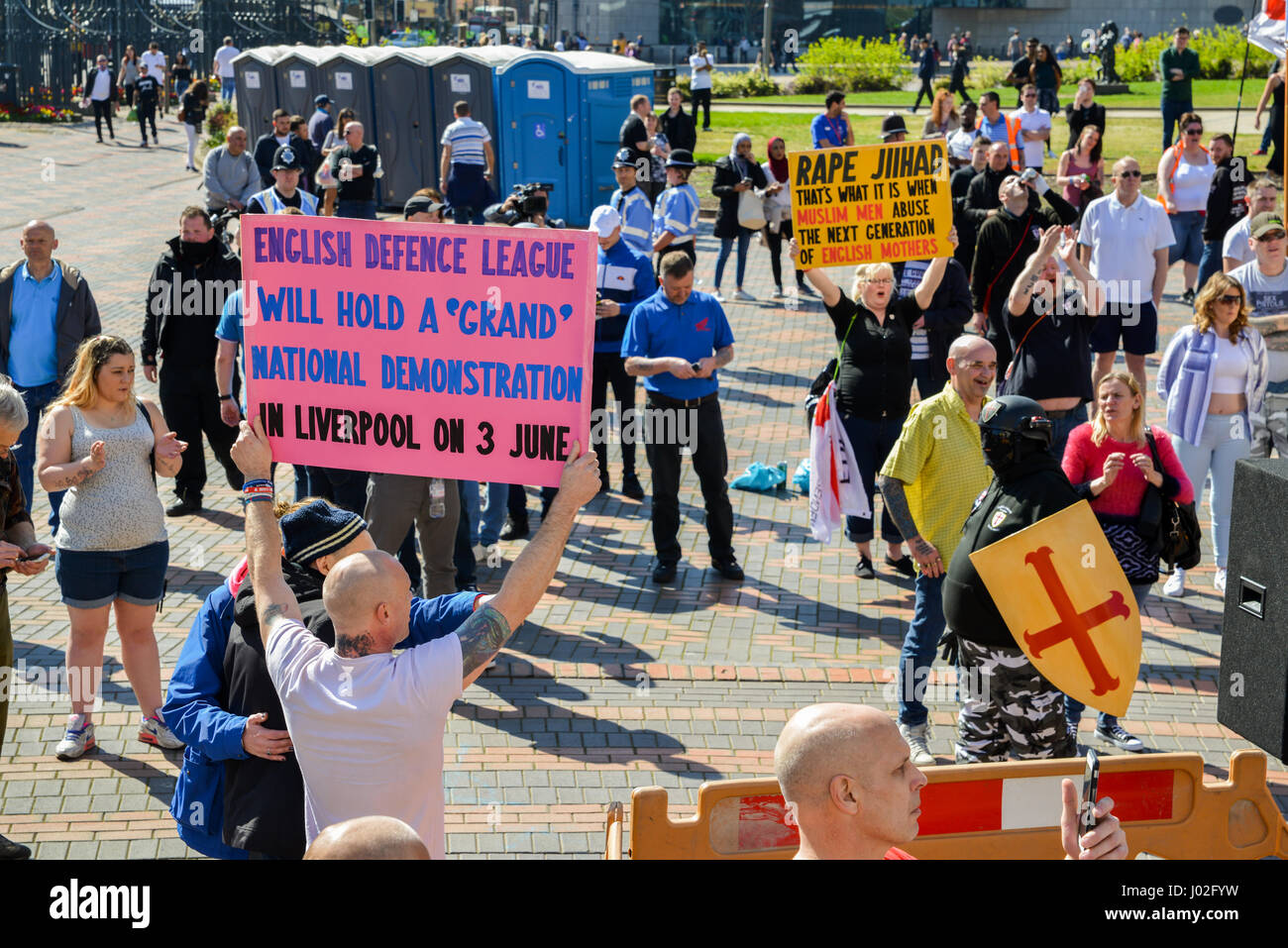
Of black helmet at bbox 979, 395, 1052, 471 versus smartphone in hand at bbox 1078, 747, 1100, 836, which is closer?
smartphone in hand at bbox 1078, 747, 1100, 836

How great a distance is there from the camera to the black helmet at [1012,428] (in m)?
→ 5.52

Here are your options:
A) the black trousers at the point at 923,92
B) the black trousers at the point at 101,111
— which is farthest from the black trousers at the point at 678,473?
the black trousers at the point at 101,111

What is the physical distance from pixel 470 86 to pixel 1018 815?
19.9 metres

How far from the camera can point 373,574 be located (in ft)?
12.8

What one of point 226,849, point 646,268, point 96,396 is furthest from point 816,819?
point 646,268

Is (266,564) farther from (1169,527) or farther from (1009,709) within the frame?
(1169,527)

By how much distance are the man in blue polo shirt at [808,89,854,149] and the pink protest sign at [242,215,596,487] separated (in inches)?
591

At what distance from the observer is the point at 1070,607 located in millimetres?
5309

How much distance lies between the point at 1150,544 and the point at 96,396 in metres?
5.10

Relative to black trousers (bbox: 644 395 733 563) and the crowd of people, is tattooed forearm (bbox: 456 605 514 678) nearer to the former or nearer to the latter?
the crowd of people

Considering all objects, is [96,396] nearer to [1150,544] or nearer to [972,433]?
[972,433]

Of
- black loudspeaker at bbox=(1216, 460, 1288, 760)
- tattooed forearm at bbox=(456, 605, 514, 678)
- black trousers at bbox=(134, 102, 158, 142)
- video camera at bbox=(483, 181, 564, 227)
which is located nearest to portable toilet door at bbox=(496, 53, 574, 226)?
video camera at bbox=(483, 181, 564, 227)

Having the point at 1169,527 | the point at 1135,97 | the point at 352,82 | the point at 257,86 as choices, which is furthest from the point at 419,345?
the point at 1135,97

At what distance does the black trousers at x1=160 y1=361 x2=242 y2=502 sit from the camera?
10328 millimetres
